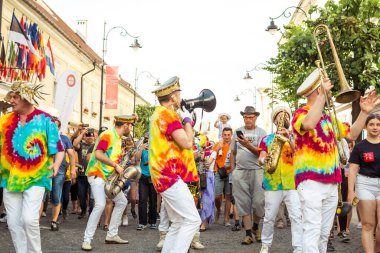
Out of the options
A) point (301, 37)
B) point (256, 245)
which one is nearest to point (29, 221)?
point (256, 245)

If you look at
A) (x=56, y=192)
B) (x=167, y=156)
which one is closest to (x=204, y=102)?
(x=167, y=156)

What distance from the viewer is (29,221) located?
544 centimetres

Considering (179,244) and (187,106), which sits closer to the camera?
(179,244)

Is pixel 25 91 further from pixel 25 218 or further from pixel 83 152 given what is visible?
pixel 83 152

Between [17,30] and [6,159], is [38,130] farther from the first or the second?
[17,30]

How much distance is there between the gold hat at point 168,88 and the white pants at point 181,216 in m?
0.93

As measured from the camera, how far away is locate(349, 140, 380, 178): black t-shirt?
660cm

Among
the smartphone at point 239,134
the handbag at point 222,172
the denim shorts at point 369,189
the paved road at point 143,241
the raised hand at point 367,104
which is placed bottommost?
the paved road at point 143,241

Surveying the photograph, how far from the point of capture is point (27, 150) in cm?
574

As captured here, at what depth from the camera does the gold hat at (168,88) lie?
18.5ft

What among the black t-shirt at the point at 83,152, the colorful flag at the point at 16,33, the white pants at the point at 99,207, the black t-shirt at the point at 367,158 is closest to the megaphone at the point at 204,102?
the black t-shirt at the point at 367,158

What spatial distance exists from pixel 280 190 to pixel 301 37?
6033 mm

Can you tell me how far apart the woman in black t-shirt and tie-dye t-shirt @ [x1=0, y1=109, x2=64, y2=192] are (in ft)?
11.4

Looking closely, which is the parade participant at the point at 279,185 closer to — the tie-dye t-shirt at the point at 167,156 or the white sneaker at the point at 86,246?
the tie-dye t-shirt at the point at 167,156
